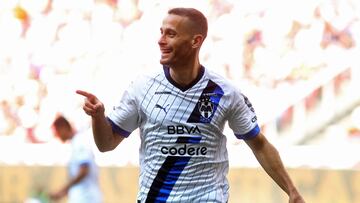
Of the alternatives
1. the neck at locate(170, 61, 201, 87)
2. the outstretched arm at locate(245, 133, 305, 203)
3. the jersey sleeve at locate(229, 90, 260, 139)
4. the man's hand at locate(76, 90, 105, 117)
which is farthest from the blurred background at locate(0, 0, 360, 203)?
the man's hand at locate(76, 90, 105, 117)

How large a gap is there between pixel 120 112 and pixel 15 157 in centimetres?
1004

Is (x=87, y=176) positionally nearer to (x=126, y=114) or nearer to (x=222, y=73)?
(x=126, y=114)

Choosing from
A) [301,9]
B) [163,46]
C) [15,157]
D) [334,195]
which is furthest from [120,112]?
[15,157]

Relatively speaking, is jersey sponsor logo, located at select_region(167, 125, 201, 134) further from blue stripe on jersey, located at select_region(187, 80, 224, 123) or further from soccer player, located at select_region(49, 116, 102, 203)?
soccer player, located at select_region(49, 116, 102, 203)

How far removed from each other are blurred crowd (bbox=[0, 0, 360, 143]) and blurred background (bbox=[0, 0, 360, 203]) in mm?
15

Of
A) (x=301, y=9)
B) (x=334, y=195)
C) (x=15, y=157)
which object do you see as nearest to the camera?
(x=334, y=195)

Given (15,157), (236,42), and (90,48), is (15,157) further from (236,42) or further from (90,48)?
(236,42)

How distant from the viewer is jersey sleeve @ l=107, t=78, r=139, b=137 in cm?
531

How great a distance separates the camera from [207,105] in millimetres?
5340

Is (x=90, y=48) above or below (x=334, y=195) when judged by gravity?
above

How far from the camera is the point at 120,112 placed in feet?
17.5

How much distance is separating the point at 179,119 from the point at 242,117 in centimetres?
38

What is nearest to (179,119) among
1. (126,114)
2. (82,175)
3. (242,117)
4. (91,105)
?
(126,114)

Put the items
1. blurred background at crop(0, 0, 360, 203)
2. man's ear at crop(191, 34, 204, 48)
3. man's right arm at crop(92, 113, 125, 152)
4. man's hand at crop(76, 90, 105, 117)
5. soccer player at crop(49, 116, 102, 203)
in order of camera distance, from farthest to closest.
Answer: blurred background at crop(0, 0, 360, 203), soccer player at crop(49, 116, 102, 203), man's ear at crop(191, 34, 204, 48), man's right arm at crop(92, 113, 125, 152), man's hand at crop(76, 90, 105, 117)
